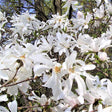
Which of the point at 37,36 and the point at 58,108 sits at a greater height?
the point at 37,36

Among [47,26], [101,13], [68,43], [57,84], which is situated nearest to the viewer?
[57,84]

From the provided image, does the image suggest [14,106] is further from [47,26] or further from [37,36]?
[47,26]

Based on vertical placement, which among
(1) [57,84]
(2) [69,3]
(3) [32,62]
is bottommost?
(1) [57,84]

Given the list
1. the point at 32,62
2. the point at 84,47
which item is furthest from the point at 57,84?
the point at 84,47

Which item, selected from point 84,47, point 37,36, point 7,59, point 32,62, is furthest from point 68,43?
point 37,36

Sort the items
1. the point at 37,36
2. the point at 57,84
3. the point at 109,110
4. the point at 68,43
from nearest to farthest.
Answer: the point at 109,110
the point at 57,84
the point at 68,43
the point at 37,36

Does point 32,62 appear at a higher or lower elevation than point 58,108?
higher

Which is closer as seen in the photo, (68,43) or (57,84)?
(57,84)

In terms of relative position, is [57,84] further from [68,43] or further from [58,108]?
[68,43]

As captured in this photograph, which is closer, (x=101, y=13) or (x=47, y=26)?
(x=101, y=13)
